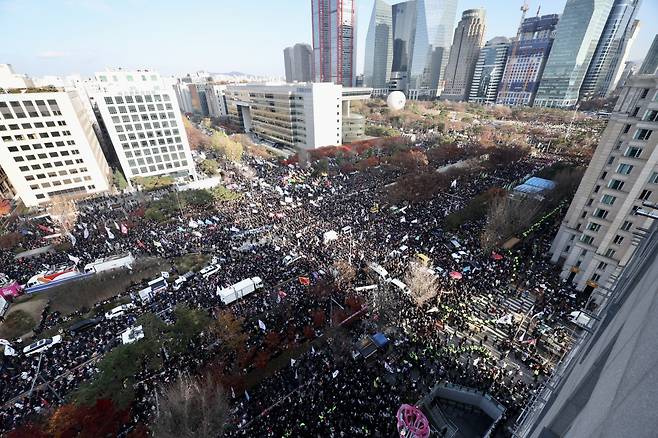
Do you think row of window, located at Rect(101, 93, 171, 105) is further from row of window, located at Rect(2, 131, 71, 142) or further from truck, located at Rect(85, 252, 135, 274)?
truck, located at Rect(85, 252, 135, 274)

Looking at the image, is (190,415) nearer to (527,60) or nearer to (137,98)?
(137,98)

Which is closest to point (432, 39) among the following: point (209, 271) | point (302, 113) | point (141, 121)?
point (302, 113)

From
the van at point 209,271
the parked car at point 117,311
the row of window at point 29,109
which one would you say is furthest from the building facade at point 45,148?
the van at point 209,271

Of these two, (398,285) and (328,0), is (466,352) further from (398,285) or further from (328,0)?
(328,0)

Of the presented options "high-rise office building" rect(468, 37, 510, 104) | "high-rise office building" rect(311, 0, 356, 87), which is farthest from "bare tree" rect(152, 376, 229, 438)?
"high-rise office building" rect(468, 37, 510, 104)

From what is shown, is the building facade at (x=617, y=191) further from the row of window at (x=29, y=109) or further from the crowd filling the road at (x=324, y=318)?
the row of window at (x=29, y=109)

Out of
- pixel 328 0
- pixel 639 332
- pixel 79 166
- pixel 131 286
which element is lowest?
pixel 131 286

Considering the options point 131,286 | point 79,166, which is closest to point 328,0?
point 79,166
